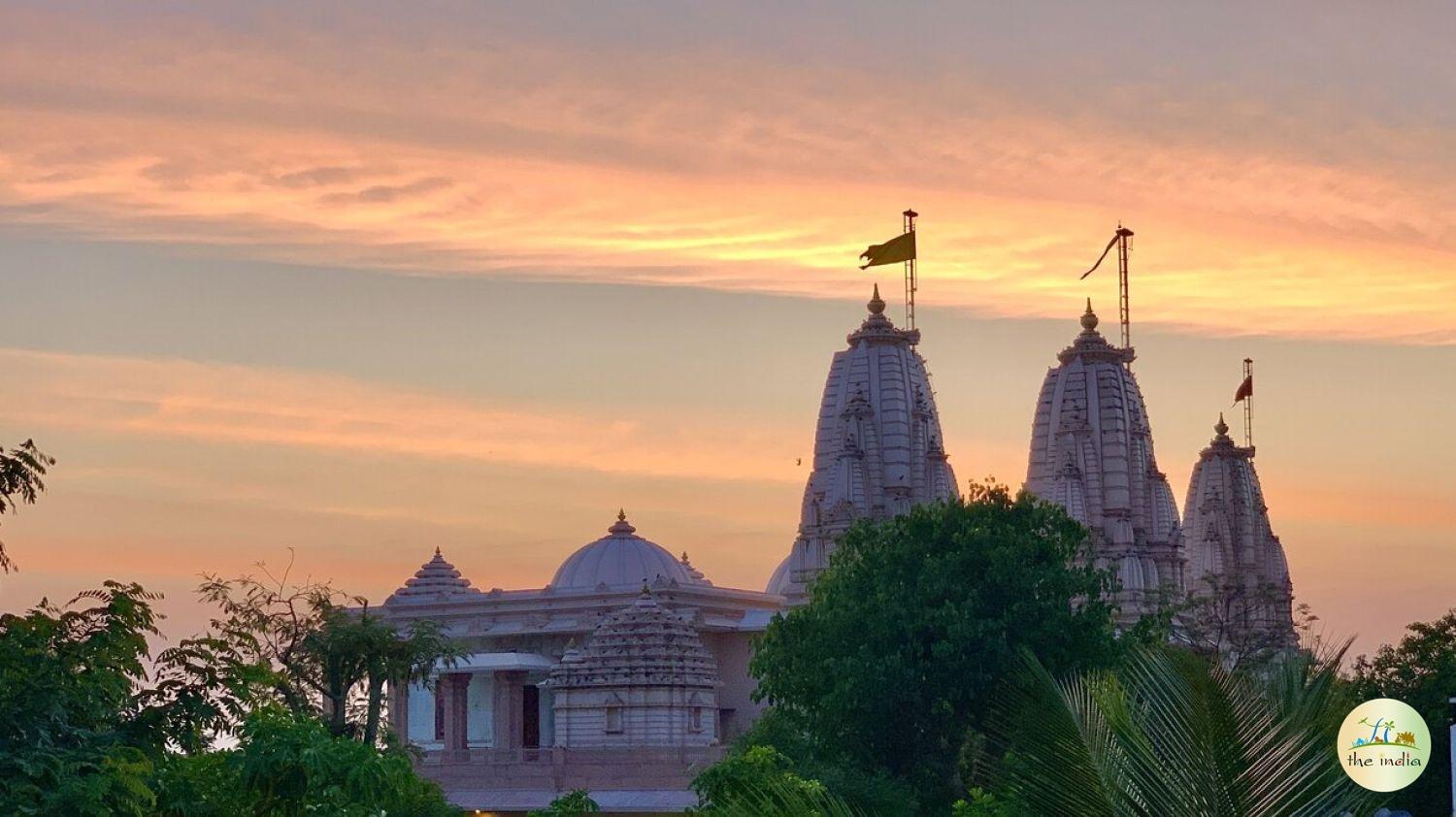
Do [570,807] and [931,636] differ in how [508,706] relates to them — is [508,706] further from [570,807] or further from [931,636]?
[570,807]

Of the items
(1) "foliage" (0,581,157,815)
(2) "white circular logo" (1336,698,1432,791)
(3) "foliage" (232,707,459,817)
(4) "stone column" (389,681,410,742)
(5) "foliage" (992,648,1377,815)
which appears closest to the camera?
(5) "foliage" (992,648,1377,815)

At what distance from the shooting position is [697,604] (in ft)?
286

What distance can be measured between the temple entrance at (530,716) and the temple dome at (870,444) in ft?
39.1

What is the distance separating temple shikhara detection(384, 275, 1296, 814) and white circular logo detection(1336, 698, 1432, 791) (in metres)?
52.9

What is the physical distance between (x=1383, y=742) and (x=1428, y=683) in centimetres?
3883

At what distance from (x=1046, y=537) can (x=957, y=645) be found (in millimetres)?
5023

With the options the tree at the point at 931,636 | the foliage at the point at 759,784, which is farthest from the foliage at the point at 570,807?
the tree at the point at 931,636

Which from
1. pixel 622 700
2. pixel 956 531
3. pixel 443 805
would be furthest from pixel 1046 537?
pixel 622 700

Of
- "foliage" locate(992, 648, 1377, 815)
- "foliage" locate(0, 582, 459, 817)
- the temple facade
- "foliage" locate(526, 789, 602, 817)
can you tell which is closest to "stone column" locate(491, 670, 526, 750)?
the temple facade

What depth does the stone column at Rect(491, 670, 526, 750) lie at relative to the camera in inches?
3484

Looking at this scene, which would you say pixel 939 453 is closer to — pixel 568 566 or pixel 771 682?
pixel 568 566

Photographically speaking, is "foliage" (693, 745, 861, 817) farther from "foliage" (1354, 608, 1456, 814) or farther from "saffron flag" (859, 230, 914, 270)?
"saffron flag" (859, 230, 914, 270)

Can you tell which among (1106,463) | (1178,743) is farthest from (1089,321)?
(1178,743)

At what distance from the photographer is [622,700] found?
73.5 meters
